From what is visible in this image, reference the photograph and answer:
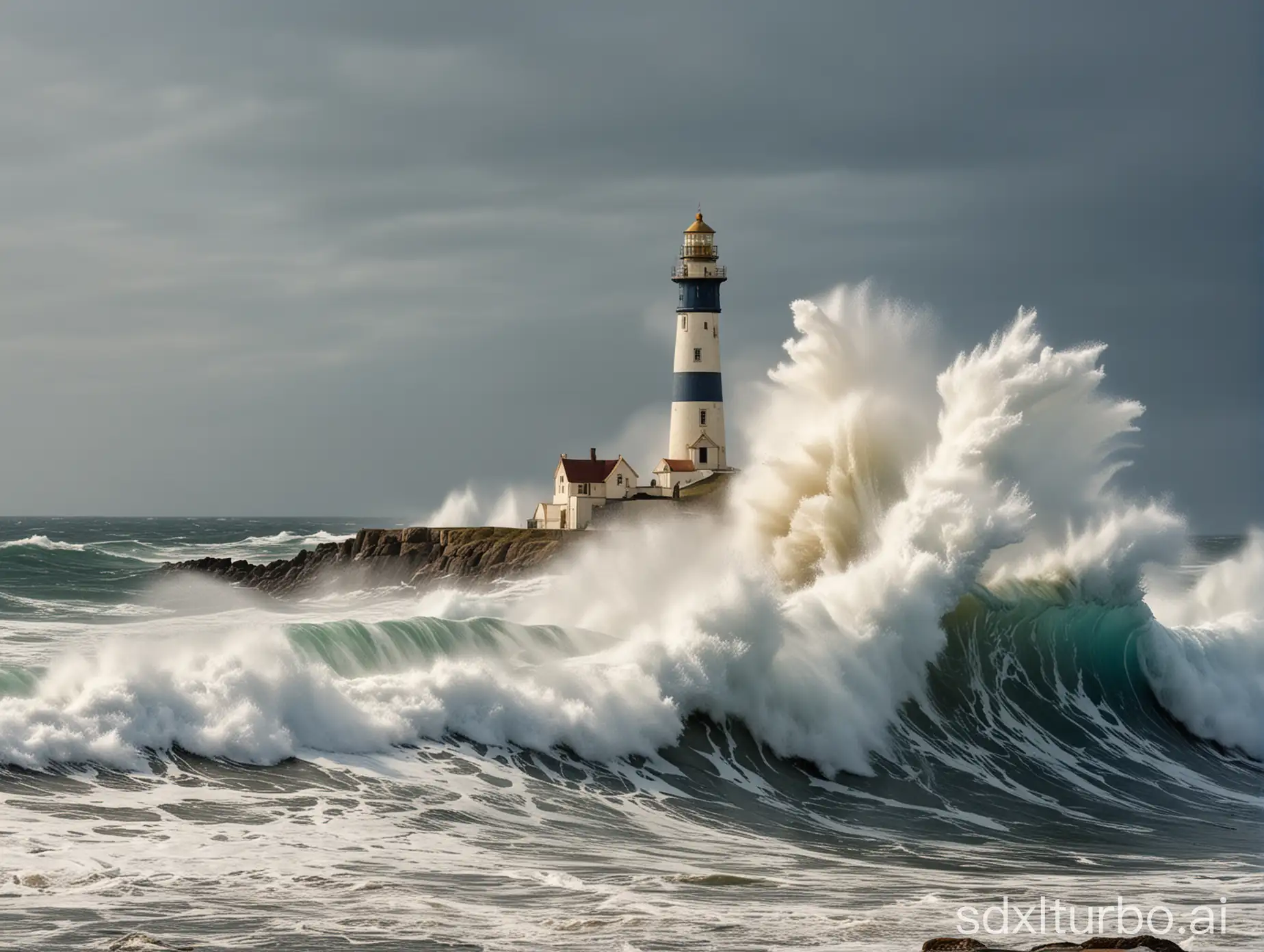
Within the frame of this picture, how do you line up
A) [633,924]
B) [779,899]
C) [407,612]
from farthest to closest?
[407,612]
[779,899]
[633,924]

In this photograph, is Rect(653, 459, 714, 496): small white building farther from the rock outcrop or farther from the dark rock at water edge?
the dark rock at water edge

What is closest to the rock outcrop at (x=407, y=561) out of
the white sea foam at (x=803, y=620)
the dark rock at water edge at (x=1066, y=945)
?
the white sea foam at (x=803, y=620)

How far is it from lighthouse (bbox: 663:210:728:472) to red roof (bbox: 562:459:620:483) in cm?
167

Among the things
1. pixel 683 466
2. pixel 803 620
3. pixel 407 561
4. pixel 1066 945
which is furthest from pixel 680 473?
pixel 1066 945

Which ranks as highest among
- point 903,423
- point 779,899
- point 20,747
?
point 903,423


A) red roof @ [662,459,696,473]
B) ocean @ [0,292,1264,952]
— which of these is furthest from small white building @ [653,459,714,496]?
ocean @ [0,292,1264,952]

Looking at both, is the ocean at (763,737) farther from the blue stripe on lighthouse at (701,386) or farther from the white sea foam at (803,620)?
the blue stripe on lighthouse at (701,386)

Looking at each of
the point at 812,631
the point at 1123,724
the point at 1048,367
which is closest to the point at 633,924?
the point at 812,631

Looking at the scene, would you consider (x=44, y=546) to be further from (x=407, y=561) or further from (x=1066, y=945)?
(x=1066, y=945)

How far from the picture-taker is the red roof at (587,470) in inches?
1523

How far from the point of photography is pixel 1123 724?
18.2m

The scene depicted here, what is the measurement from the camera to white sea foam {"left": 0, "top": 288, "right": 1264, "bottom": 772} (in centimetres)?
1284

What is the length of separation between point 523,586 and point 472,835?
22204mm

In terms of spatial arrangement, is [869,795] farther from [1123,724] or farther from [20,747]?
[20,747]
